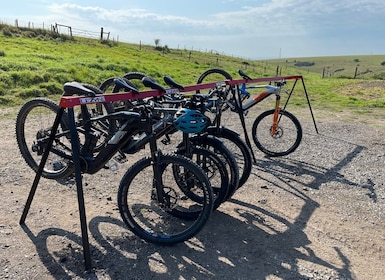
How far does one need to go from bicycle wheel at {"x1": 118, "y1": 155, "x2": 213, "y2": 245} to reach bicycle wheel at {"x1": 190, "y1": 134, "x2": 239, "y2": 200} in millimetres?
372

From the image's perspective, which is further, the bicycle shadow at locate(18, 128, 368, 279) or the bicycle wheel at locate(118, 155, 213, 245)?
the bicycle wheel at locate(118, 155, 213, 245)

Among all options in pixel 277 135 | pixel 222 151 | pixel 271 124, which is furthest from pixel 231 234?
pixel 271 124

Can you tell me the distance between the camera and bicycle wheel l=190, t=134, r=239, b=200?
404 centimetres

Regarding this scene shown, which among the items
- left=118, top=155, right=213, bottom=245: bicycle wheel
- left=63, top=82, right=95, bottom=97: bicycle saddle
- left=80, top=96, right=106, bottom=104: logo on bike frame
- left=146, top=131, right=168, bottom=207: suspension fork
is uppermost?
left=63, top=82, right=95, bottom=97: bicycle saddle

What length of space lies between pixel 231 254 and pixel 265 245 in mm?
419

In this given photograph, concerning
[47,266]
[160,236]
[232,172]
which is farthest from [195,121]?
[47,266]

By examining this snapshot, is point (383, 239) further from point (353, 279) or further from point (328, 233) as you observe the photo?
point (353, 279)

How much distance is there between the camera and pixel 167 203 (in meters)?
3.67

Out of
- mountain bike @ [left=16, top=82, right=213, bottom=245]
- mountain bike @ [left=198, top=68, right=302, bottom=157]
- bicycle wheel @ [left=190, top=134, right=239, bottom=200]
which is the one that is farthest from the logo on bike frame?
mountain bike @ [left=198, top=68, right=302, bottom=157]

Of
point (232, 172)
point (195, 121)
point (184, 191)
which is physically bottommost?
point (184, 191)

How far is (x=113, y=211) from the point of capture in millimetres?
4188

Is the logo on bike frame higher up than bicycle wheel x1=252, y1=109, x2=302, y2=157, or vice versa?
the logo on bike frame

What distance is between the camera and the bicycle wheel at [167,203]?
339 cm

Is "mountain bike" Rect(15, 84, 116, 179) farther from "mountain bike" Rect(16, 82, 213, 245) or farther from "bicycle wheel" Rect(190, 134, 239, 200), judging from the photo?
"bicycle wheel" Rect(190, 134, 239, 200)
